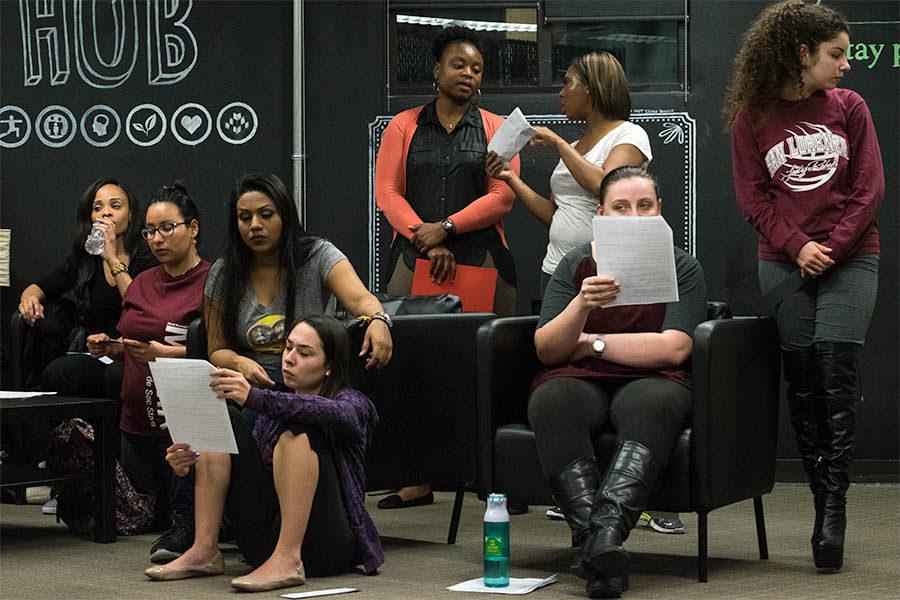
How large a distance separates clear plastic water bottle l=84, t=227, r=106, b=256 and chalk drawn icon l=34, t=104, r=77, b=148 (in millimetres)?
1046

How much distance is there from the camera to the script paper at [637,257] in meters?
3.30

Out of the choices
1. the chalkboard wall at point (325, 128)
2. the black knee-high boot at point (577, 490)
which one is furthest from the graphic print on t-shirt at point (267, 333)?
the chalkboard wall at point (325, 128)

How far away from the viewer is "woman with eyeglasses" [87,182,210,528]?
4.38m

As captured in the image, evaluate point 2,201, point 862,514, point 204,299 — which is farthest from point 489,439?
point 2,201

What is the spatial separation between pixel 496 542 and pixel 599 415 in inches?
15.4

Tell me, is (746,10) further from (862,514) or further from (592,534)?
(592,534)

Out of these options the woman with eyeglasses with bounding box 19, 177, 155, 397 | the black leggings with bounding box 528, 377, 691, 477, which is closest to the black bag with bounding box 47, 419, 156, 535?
the woman with eyeglasses with bounding box 19, 177, 155, 397

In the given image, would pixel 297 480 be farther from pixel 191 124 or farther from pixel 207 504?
pixel 191 124

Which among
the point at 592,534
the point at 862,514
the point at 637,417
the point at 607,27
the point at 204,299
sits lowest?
the point at 862,514

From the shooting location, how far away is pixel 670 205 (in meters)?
5.57

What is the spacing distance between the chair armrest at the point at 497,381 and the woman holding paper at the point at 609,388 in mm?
112

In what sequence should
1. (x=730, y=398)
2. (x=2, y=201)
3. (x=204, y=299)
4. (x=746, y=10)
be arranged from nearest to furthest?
(x=730, y=398) < (x=204, y=299) < (x=746, y=10) < (x=2, y=201)

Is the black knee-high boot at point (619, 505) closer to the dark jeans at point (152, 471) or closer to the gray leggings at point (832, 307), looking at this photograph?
the gray leggings at point (832, 307)

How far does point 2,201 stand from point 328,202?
1.40 meters
